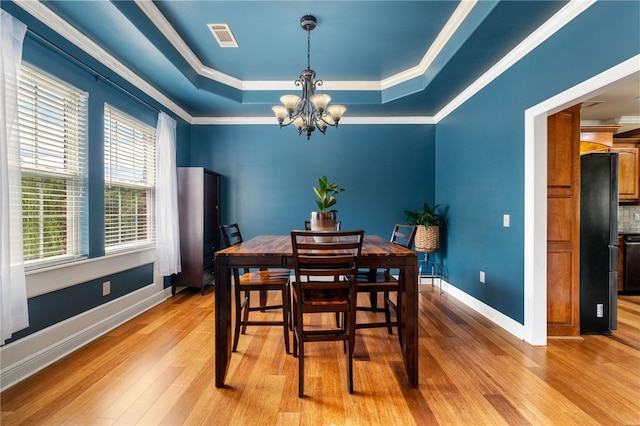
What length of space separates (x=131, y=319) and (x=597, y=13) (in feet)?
14.9

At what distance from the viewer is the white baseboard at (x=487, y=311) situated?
2732 millimetres

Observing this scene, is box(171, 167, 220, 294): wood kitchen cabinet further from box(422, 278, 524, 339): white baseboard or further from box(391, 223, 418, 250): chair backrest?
box(422, 278, 524, 339): white baseboard

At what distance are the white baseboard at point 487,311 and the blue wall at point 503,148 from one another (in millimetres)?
59

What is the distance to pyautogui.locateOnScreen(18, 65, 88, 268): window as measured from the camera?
213 centimetres

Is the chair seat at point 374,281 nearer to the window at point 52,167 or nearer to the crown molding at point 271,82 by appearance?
the crown molding at point 271,82

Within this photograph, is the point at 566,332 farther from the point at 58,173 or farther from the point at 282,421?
the point at 58,173

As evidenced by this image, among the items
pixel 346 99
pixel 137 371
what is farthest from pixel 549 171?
pixel 137 371

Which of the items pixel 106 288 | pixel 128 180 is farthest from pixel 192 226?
pixel 106 288

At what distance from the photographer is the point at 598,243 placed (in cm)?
277

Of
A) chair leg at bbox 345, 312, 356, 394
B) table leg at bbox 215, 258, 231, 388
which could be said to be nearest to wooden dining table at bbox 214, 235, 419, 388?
table leg at bbox 215, 258, 231, 388

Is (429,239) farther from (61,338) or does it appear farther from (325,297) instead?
(61,338)

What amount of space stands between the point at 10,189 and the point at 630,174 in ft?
22.2

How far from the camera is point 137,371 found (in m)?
2.12

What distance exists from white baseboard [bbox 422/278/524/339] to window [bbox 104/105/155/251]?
383 centimetres
